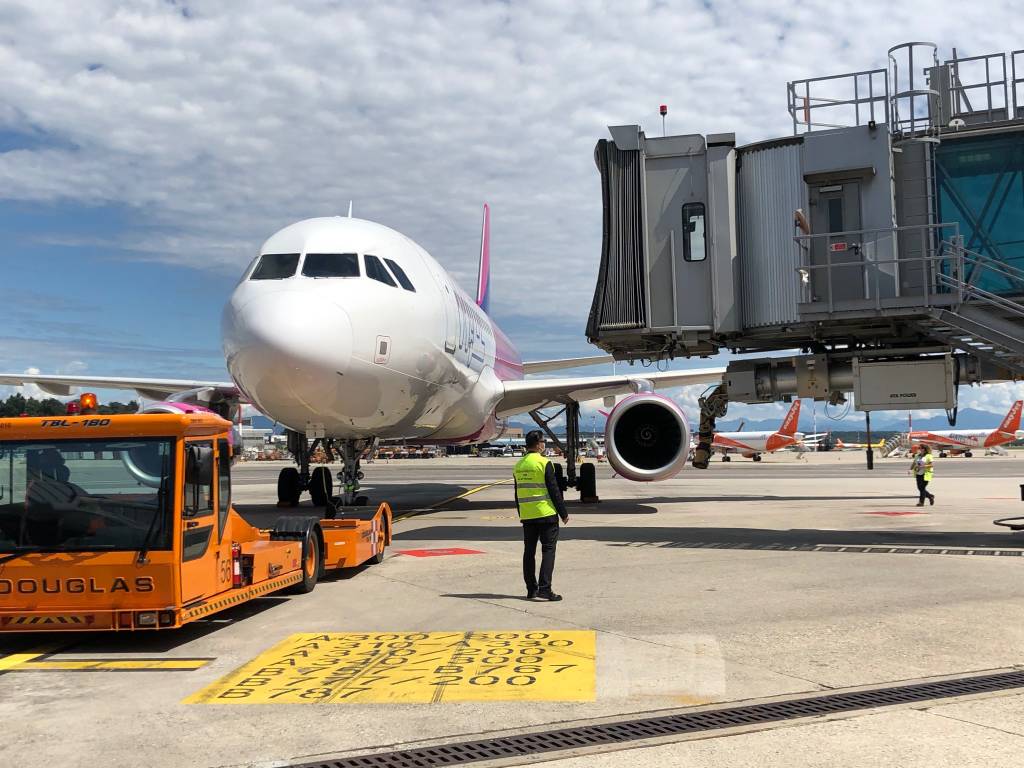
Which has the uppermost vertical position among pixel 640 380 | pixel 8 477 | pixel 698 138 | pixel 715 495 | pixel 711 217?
pixel 698 138

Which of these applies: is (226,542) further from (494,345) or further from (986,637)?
(494,345)

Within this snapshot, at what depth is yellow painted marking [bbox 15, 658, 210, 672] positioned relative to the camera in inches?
249

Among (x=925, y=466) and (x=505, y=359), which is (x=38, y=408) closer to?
(x=505, y=359)

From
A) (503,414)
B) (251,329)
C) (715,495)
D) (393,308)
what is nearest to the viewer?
(251,329)

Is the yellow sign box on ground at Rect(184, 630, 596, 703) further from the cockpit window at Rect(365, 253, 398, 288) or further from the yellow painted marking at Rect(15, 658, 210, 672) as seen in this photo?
the cockpit window at Rect(365, 253, 398, 288)

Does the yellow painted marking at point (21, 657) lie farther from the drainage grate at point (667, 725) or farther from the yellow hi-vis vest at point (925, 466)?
the yellow hi-vis vest at point (925, 466)

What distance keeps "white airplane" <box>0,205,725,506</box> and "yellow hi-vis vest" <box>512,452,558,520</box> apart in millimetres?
3362

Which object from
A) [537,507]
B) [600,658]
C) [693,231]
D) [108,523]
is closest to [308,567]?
[537,507]

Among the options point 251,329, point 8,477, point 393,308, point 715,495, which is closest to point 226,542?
point 8,477

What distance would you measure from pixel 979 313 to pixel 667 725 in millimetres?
8960

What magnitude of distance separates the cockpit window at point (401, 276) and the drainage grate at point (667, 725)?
9123mm

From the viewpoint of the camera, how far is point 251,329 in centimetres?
1096

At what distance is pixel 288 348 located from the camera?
423 inches

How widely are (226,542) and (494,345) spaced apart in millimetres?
12807
